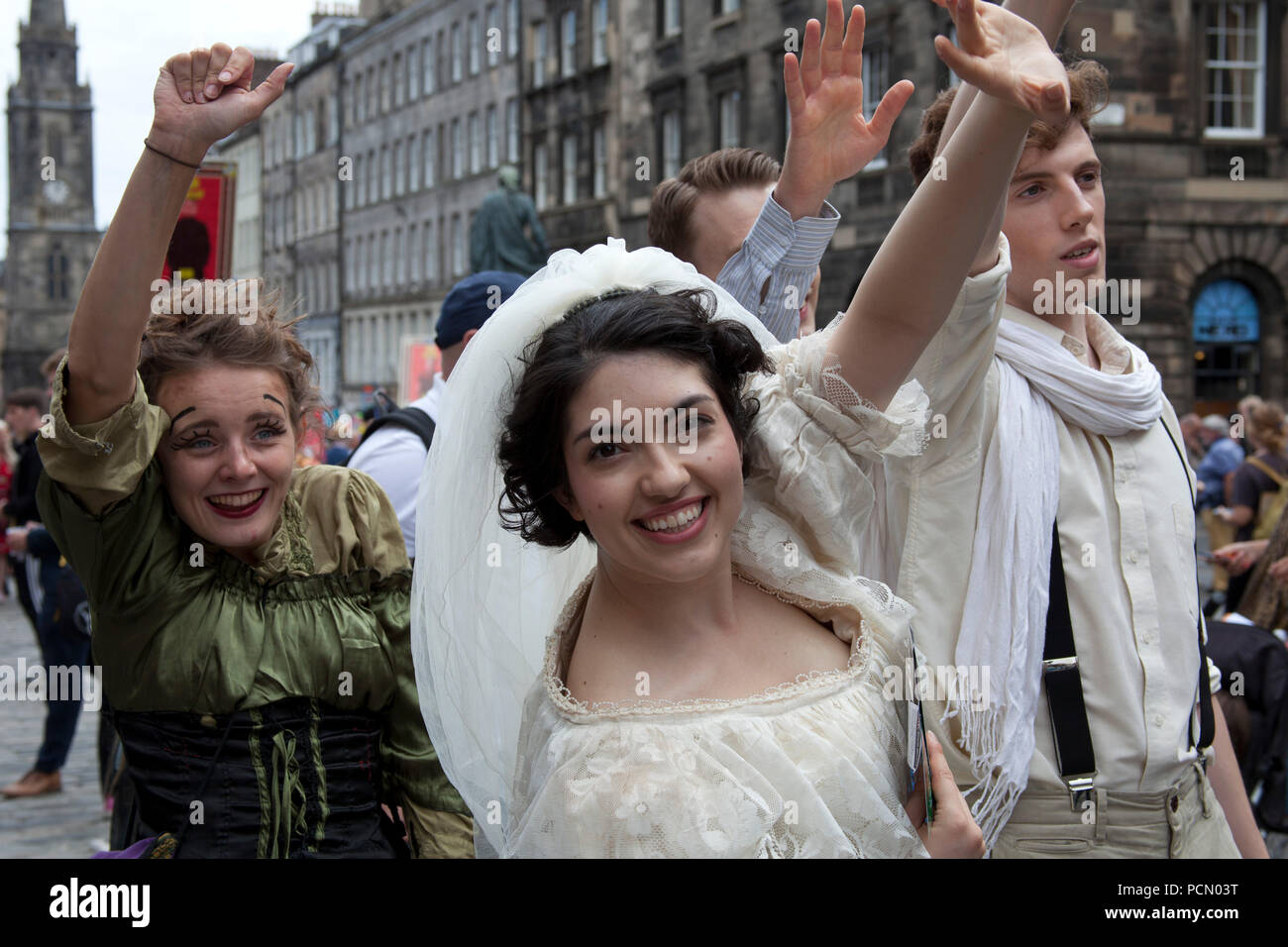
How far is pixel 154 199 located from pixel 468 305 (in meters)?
2.57

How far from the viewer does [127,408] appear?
7.59ft

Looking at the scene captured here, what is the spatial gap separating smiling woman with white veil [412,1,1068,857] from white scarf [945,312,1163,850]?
0.95ft

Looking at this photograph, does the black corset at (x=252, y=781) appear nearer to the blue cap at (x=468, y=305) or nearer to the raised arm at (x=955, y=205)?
the raised arm at (x=955, y=205)

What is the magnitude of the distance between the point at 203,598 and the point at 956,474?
1.44m

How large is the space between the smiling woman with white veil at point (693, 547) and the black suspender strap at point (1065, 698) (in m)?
0.40

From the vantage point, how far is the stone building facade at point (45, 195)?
329 ft

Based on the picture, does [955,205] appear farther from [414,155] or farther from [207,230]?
[414,155]

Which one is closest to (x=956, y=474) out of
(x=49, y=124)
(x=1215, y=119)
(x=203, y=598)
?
(x=203, y=598)

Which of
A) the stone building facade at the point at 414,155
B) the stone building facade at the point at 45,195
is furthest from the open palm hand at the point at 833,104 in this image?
the stone building facade at the point at 45,195

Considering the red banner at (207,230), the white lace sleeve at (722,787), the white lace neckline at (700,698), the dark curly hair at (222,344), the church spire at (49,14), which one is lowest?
the white lace sleeve at (722,787)

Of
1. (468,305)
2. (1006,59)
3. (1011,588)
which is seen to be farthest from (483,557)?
(468,305)

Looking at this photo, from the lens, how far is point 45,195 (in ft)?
340

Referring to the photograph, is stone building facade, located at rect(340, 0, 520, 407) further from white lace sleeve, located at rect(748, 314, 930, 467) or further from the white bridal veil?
white lace sleeve, located at rect(748, 314, 930, 467)
